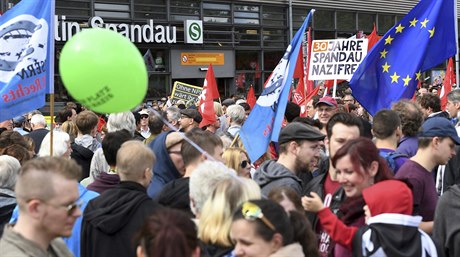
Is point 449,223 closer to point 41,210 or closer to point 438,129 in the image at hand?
point 438,129

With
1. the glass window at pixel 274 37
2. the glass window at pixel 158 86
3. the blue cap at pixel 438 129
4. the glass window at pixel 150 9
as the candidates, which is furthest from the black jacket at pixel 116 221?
the glass window at pixel 274 37

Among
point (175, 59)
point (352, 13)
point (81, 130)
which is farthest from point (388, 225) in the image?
point (352, 13)

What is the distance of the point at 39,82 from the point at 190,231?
372 cm

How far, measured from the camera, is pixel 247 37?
26.7 meters

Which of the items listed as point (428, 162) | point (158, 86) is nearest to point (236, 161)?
point (428, 162)

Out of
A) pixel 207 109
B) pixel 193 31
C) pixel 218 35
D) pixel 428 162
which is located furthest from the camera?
pixel 218 35

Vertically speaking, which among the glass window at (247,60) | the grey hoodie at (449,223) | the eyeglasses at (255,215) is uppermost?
the glass window at (247,60)

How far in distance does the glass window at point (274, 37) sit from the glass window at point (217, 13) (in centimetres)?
221

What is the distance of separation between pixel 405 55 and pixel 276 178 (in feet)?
11.6

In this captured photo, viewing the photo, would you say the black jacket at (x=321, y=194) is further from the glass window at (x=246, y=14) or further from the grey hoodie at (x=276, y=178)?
the glass window at (x=246, y=14)

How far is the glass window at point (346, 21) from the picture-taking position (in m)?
30.5

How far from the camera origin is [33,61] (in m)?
5.79

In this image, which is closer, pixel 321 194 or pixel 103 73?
pixel 103 73

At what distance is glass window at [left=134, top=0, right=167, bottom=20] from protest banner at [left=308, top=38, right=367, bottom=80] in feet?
42.7
